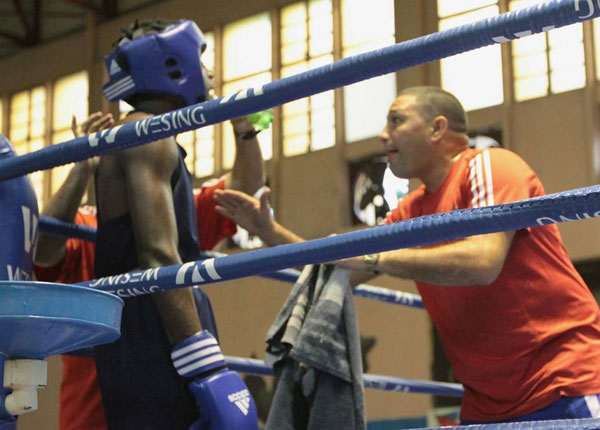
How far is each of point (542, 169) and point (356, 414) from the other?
630 cm

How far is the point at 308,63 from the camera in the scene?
9.20 metres

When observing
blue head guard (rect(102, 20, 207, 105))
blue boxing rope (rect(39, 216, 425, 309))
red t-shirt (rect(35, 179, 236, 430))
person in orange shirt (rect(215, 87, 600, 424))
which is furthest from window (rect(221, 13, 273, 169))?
person in orange shirt (rect(215, 87, 600, 424))

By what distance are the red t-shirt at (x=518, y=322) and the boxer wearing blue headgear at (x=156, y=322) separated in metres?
0.60

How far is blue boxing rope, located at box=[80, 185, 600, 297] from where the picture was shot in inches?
48.3

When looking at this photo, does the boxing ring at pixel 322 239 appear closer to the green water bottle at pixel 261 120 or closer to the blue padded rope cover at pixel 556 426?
the blue padded rope cover at pixel 556 426

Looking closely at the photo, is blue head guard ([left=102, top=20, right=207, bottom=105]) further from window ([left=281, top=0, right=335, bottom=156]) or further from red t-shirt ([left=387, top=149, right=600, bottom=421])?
window ([left=281, top=0, right=335, bottom=156])

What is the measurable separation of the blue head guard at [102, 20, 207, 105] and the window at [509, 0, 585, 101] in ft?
19.5

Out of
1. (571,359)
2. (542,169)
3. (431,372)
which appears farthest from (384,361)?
(571,359)

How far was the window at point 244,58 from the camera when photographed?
9.55 metres

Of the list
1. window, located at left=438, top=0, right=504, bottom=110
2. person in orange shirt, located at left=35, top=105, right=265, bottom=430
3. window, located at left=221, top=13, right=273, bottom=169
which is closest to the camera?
person in orange shirt, located at left=35, top=105, right=265, bottom=430

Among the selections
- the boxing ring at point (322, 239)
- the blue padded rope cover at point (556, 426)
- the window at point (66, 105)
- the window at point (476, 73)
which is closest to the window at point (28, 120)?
the window at point (66, 105)

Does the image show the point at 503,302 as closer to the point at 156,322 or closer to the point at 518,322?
the point at 518,322

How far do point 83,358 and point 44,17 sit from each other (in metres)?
9.27

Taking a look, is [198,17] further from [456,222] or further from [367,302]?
[456,222]
